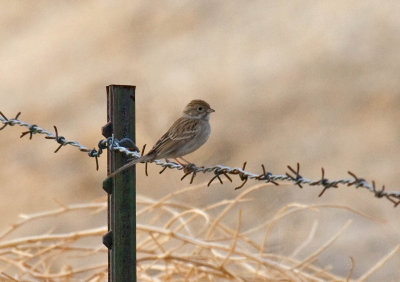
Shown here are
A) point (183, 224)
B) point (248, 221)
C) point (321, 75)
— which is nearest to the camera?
point (183, 224)

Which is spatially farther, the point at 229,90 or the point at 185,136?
the point at 229,90

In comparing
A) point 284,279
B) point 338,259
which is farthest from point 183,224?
point 338,259

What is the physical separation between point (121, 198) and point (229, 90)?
13.0 meters

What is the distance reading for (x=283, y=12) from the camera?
20328mm

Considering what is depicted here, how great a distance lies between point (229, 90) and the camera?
18250mm

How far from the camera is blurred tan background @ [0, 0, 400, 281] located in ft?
46.0

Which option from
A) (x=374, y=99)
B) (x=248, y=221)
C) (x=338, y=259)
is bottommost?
(x=338, y=259)

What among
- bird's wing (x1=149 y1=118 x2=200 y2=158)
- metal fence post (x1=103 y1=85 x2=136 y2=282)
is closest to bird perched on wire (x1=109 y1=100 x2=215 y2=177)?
bird's wing (x1=149 y1=118 x2=200 y2=158)

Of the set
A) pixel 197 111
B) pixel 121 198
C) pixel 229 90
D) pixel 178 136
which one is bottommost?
pixel 121 198

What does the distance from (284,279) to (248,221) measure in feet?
19.8

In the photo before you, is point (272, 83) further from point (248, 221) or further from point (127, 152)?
point (127, 152)

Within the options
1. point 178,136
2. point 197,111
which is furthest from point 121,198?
point 197,111

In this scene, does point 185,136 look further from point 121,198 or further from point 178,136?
point 121,198

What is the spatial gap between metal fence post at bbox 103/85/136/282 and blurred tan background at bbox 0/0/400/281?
653 cm
